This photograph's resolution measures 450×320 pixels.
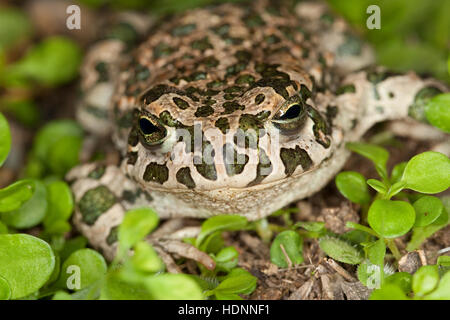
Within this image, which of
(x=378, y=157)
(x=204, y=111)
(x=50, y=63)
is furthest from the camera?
(x=50, y=63)

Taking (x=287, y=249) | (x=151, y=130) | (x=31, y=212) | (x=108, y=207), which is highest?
(x=151, y=130)

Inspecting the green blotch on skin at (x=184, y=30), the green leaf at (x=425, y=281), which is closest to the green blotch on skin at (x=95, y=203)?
the green blotch on skin at (x=184, y=30)

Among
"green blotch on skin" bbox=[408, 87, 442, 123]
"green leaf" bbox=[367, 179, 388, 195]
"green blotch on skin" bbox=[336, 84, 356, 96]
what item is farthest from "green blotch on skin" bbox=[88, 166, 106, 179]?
"green blotch on skin" bbox=[408, 87, 442, 123]

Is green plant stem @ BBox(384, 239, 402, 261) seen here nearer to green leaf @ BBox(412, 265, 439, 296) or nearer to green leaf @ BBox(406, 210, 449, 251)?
green leaf @ BBox(406, 210, 449, 251)

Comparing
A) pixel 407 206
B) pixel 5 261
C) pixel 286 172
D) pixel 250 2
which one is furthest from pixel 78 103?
pixel 407 206

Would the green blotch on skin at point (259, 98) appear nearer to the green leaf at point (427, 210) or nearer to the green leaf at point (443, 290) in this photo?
the green leaf at point (427, 210)

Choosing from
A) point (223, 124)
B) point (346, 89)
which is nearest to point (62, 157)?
point (223, 124)

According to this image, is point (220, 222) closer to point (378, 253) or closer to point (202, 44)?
point (378, 253)

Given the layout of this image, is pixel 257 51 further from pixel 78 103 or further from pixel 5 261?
pixel 5 261
